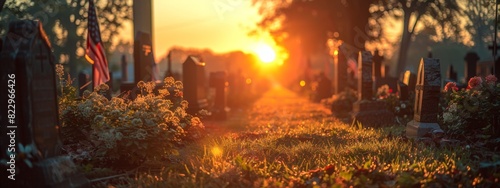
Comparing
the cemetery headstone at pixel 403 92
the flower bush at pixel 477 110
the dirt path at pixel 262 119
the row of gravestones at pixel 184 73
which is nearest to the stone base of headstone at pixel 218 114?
the dirt path at pixel 262 119

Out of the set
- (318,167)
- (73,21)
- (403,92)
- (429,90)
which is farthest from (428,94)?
(73,21)

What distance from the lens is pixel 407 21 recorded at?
25.8 metres

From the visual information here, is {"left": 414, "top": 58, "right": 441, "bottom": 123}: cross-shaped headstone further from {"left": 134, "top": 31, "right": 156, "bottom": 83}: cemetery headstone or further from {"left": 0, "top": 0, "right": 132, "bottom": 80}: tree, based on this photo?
{"left": 0, "top": 0, "right": 132, "bottom": 80}: tree

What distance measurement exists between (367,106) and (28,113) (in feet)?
30.3

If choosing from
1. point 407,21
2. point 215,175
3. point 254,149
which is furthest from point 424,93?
point 407,21

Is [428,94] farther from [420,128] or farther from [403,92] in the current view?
[403,92]

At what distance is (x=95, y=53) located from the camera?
Answer: 1175cm

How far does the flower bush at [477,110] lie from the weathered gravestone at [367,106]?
11.2 feet

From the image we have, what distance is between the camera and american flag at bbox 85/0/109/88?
38.2 feet

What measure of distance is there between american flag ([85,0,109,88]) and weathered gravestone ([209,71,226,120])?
12.8 feet

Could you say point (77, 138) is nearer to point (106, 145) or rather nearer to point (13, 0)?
point (106, 145)

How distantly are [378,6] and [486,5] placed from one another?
8563 mm

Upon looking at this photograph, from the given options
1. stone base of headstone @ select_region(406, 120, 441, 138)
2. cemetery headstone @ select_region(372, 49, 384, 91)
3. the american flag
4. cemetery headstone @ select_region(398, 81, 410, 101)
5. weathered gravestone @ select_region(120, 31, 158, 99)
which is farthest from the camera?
cemetery headstone @ select_region(372, 49, 384, 91)

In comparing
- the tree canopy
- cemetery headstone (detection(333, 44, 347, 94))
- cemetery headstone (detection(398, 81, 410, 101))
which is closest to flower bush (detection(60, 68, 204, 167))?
cemetery headstone (detection(398, 81, 410, 101))
